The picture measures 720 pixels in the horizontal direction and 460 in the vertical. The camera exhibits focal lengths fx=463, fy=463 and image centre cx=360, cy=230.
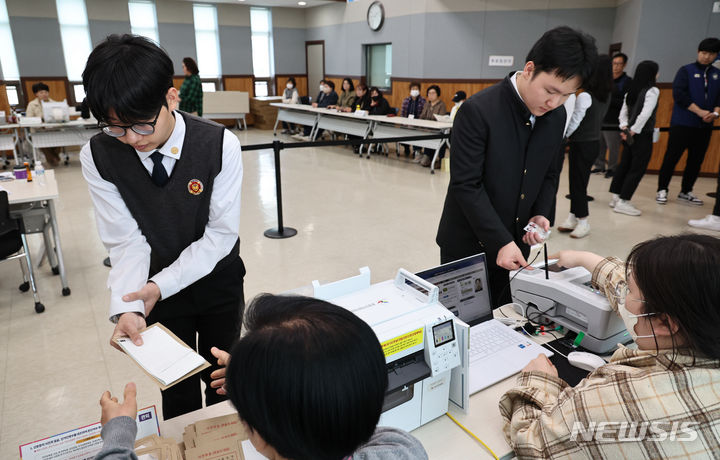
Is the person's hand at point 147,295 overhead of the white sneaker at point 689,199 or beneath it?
overhead

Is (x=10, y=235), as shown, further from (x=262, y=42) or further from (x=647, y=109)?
(x=262, y=42)

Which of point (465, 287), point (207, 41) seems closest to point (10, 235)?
point (465, 287)

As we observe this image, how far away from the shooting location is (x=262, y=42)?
12.2 m

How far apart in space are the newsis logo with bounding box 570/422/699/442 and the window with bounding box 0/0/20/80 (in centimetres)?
1199

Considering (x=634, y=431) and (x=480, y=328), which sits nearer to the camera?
(x=634, y=431)

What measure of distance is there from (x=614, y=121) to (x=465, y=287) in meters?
6.25

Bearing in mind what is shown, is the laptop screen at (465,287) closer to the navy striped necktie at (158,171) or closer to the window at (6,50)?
the navy striped necktie at (158,171)

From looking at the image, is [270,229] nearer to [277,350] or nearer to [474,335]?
[474,335]

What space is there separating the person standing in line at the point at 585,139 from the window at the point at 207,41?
9.75 m

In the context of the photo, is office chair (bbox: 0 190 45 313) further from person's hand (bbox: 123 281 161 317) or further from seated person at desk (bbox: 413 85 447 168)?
seated person at desk (bbox: 413 85 447 168)

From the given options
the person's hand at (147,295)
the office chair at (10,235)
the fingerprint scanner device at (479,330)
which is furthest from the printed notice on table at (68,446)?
the office chair at (10,235)

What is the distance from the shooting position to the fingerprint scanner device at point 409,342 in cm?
106

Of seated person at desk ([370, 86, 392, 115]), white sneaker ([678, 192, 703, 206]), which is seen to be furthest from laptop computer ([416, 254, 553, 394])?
seated person at desk ([370, 86, 392, 115])

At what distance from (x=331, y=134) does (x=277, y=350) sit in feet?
32.6
